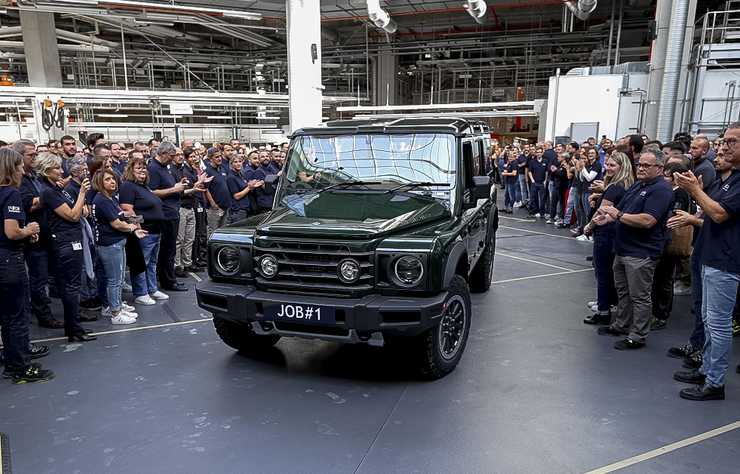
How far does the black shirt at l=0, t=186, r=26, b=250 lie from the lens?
3727 mm

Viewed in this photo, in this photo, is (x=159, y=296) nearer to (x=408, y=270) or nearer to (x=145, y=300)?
(x=145, y=300)

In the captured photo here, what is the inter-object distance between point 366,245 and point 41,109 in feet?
48.4

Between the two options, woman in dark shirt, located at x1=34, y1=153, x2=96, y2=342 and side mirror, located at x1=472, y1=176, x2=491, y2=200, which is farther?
woman in dark shirt, located at x1=34, y1=153, x2=96, y2=342

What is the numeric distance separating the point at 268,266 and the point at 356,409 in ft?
4.12

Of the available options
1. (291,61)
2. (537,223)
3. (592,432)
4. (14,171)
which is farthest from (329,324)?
(291,61)

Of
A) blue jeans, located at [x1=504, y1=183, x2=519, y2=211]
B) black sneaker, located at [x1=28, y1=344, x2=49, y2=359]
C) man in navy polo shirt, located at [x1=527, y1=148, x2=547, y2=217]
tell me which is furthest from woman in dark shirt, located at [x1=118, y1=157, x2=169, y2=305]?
blue jeans, located at [x1=504, y1=183, x2=519, y2=211]

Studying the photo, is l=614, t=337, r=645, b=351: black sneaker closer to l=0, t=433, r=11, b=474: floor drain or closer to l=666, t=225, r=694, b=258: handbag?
l=666, t=225, r=694, b=258: handbag

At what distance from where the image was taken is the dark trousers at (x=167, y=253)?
6414mm

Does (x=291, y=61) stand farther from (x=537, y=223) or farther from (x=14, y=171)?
(x=14, y=171)

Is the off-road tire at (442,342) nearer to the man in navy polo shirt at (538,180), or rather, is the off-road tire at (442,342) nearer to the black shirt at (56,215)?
the black shirt at (56,215)

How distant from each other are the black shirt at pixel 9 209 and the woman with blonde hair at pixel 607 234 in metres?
5.02

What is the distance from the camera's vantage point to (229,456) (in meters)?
3.03

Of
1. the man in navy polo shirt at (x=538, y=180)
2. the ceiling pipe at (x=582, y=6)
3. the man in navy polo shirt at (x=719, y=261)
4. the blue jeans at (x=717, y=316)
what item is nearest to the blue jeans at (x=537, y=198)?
the man in navy polo shirt at (x=538, y=180)

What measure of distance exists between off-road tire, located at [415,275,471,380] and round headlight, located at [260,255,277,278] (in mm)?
1240
